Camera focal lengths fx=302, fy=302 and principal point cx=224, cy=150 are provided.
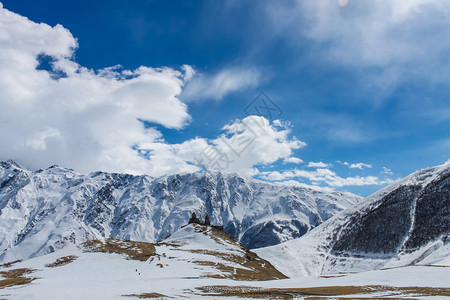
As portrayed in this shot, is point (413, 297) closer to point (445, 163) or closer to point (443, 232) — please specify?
point (443, 232)

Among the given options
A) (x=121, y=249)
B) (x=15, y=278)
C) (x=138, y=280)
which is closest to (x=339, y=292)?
(x=138, y=280)

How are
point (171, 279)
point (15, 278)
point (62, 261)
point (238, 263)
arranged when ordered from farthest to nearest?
point (238, 263), point (62, 261), point (171, 279), point (15, 278)

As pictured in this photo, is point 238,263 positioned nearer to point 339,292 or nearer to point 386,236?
point 339,292

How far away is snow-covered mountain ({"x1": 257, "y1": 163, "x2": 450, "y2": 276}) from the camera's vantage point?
139m

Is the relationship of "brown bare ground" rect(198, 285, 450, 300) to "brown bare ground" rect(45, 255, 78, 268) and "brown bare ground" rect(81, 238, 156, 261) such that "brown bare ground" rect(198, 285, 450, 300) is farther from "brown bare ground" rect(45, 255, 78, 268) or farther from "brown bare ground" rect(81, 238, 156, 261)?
"brown bare ground" rect(45, 255, 78, 268)

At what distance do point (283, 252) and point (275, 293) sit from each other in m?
138

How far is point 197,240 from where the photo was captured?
475 feet

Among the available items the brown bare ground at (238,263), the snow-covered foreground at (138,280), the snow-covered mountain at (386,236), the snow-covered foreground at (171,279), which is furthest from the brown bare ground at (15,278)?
the snow-covered mountain at (386,236)

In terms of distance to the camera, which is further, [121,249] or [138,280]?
[121,249]

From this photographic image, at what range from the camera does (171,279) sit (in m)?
67.5

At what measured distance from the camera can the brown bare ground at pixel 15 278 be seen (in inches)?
2343

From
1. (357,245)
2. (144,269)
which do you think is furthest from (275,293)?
(357,245)

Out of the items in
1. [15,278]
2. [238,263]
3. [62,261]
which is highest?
[62,261]

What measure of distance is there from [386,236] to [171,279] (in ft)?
439
